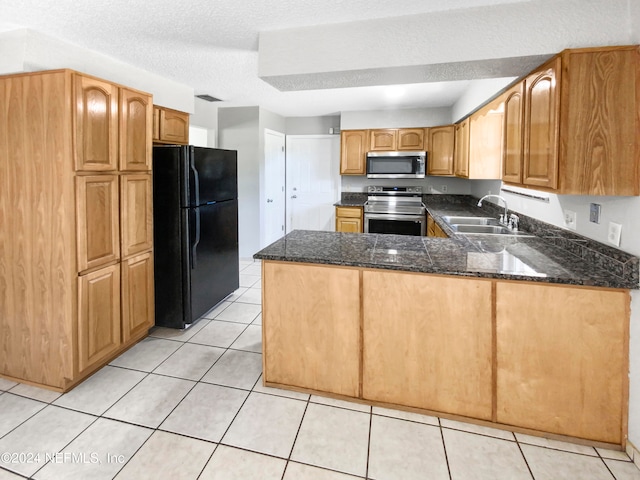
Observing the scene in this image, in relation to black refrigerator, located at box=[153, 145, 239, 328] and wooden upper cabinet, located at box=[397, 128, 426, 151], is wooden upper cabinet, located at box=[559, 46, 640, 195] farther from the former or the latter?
wooden upper cabinet, located at box=[397, 128, 426, 151]

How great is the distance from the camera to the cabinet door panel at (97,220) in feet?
7.41

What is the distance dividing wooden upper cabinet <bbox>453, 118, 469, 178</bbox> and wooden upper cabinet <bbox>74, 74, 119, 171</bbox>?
10.6ft

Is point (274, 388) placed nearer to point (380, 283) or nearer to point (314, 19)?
point (380, 283)

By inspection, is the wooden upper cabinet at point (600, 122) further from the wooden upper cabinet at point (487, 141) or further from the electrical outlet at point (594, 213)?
the wooden upper cabinet at point (487, 141)

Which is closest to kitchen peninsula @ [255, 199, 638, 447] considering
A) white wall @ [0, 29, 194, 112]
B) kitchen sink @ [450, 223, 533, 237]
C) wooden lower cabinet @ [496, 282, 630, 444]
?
wooden lower cabinet @ [496, 282, 630, 444]

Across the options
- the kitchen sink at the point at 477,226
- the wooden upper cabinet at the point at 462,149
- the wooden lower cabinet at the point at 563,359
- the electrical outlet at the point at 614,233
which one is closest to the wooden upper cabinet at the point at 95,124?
the wooden lower cabinet at the point at 563,359

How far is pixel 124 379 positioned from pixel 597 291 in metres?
2.76

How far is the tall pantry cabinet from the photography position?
218cm

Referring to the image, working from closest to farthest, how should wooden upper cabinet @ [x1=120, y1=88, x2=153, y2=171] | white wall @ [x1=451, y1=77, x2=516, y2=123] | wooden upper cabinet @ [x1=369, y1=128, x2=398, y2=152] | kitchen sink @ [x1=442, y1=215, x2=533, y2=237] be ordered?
wooden upper cabinet @ [x1=120, y1=88, x2=153, y2=171], white wall @ [x1=451, y1=77, x2=516, y2=123], kitchen sink @ [x1=442, y1=215, x2=533, y2=237], wooden upper cabinet @ [x1=369, y1=128, x2=398, y2=152]

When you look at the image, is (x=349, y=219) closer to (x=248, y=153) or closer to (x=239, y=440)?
(x=248, y=153)

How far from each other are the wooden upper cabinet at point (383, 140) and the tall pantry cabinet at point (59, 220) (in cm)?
348

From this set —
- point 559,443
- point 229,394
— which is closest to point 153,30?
point 229,394

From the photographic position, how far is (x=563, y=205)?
2.41m

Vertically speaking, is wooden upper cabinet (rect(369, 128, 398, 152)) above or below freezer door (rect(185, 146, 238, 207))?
above
